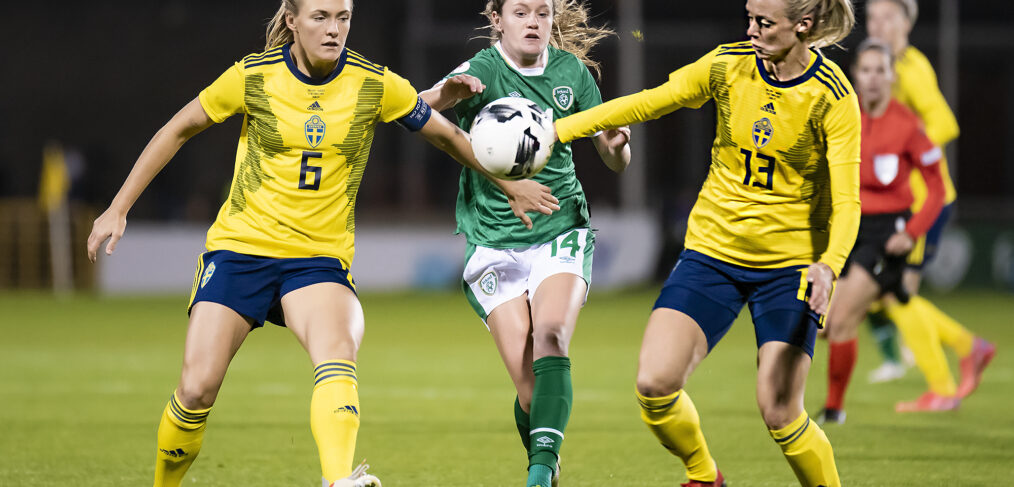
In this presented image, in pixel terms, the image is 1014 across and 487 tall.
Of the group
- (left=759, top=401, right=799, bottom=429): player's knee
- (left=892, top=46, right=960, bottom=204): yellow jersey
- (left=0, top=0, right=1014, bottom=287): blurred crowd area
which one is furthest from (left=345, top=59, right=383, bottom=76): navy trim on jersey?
(left=0, top=0, right=1014, bottom=287): blurred crowd area

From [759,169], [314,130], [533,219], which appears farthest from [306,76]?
[759,169]

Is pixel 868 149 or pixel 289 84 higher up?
pixel 289 84

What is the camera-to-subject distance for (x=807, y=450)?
176 inches

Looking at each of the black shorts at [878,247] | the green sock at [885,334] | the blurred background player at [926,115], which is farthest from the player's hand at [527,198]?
the green sock at [885,334]

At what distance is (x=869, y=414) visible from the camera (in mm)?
7664

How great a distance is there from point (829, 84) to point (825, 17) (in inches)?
9.6

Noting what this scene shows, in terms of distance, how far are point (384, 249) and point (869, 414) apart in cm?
1206

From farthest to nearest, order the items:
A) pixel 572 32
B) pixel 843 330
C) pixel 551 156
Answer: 1. pixel 843 330
2. pixel 572 32
3. pixel 551 156

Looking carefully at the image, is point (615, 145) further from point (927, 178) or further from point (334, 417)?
point (927, 178)

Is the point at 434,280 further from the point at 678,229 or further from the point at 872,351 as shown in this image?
the point at 872,351

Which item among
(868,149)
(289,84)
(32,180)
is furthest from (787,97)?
(32,180)

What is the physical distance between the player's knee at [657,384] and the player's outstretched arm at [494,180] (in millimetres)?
727

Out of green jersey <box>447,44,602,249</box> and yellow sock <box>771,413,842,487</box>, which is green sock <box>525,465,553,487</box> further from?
green jersey <box>447,44,602,249</box>

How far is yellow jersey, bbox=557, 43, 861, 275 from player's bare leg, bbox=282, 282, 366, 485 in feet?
3.31
